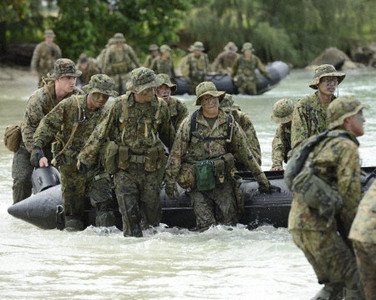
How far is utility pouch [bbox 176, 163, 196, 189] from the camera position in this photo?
11305 millimetres

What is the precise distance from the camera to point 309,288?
9.30 m

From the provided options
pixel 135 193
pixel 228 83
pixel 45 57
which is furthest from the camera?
pixel 45 57

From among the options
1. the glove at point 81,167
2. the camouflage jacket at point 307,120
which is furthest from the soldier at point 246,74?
the camouflage jacket at point 307,120

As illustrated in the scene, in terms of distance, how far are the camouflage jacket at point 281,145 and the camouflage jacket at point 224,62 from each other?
55.4ft

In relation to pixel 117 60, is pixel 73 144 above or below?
above

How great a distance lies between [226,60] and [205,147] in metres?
18.3

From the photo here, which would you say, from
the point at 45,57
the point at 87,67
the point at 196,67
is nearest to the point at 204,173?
the point at 87,67

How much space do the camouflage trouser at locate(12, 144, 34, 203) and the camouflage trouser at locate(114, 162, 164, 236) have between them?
182 cm

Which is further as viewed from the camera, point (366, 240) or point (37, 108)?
point (37, 108)

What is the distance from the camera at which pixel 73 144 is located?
38.9ft

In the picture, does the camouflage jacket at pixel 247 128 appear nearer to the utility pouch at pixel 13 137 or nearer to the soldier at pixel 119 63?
the utility pouch at pixel 13 137

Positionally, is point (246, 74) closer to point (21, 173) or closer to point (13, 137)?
point (21, 173)

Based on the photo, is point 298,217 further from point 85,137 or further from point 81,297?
point 85,137

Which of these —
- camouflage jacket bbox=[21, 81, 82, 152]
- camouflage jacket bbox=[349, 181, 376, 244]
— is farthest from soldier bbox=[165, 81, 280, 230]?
camouflage jacket bbox=[349, 181, 376, 244]
